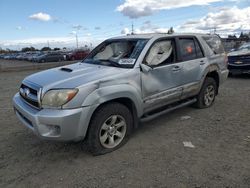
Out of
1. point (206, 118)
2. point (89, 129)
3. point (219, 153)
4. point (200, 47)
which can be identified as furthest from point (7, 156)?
point (200, 47)

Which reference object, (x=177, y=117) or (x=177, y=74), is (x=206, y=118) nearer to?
(x=177, y=117)

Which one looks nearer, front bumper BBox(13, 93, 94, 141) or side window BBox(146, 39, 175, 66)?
front bumper BBox(13, 93, 94, 141)

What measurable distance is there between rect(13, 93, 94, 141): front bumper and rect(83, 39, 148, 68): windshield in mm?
1131

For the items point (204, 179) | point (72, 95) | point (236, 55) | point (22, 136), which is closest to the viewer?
point (204, 179)

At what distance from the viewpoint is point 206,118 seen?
5.38 m

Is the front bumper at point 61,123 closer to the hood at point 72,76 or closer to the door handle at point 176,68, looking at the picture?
the hood at point 72,76

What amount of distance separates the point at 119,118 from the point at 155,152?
755mm

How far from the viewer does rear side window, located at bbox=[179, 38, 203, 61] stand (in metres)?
5.13

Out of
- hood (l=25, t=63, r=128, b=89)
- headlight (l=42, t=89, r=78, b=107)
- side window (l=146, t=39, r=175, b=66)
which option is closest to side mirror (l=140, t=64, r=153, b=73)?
side window (l=146, t=39, r=175, b=66)

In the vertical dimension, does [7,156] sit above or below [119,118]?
below

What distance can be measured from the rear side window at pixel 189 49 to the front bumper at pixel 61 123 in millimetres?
2527

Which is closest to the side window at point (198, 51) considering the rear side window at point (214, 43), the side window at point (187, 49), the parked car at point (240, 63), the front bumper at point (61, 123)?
the side window at point (187, 49)

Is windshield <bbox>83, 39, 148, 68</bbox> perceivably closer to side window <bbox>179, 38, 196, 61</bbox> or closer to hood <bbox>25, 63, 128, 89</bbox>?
hood <bbox>25, 63, 128, 89</bbox>

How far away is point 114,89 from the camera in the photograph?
12.2 feet
